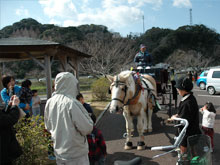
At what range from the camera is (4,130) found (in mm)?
2068

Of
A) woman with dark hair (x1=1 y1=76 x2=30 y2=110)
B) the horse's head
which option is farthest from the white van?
woman with dark hair (x1=1 y1=76 x2=30 y2=110)

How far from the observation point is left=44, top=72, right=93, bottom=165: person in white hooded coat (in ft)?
6.16

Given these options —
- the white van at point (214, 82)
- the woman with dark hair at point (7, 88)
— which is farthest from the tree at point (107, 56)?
the woman with dark hair at point (7, 88)

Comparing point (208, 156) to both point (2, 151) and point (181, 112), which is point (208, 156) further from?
point (2, 151)

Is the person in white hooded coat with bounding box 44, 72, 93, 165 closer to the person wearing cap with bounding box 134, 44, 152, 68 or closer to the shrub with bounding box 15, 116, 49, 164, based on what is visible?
the shrub with bounding box 15, 116, 49, 164

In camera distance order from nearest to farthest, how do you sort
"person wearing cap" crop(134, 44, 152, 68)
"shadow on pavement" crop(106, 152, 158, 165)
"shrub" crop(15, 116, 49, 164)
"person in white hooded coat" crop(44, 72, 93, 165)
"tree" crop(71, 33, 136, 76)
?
"person in white hooded coat" crop(44, 72, 93, 165) → "shrub" crop(15, 116, 49, 164) → "shadow on pavement" crop(106, 152, 158, 165) → "person wearing cap" crop(134, 44, 152, 68) → "tree" crop(71, 33, 136, 76)

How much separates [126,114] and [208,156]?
2.44 m

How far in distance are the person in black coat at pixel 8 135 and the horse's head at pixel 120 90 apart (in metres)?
1.79

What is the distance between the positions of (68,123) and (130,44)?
2007 cm

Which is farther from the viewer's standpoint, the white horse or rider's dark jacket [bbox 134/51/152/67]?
rider's dark jacket [bbox 134/51/152/67]

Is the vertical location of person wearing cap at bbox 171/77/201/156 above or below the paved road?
above

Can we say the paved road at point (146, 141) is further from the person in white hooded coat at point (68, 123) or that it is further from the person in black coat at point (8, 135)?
the person in black coat at point (8, 135)

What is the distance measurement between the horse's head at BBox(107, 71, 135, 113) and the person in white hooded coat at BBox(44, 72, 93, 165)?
4.89 ft

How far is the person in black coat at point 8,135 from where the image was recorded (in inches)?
77.3
